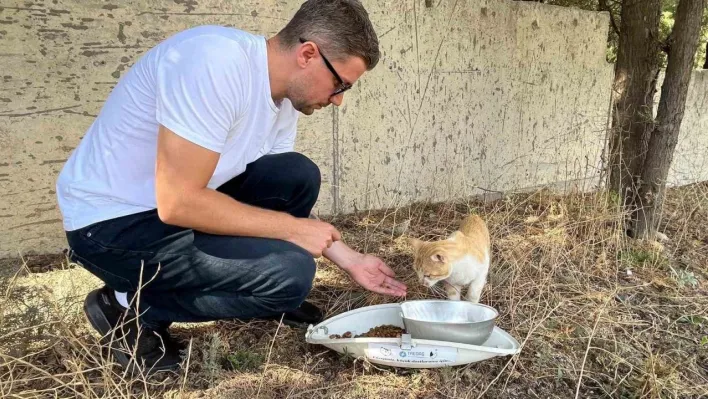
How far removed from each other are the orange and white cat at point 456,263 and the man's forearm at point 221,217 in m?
0.69

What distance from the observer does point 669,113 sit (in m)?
3.39

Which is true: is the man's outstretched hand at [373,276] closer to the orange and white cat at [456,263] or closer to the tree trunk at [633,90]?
the orange and white cat at [456,263]

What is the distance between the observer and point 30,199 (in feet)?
9.59

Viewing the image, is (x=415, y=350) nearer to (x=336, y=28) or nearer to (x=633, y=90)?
(x=336, y=28)

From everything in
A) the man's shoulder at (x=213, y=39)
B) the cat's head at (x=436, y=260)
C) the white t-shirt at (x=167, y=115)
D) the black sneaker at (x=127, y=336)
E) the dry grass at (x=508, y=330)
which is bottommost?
the dry grass at (x=508, y=330)

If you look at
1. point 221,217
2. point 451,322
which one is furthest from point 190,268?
point 451,322

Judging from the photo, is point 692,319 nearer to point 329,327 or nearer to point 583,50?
point 329,327

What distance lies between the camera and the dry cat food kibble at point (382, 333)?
83.7 inches

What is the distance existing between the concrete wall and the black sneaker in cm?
129

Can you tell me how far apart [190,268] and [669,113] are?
316cm

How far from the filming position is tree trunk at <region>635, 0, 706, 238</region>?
10.9 ft

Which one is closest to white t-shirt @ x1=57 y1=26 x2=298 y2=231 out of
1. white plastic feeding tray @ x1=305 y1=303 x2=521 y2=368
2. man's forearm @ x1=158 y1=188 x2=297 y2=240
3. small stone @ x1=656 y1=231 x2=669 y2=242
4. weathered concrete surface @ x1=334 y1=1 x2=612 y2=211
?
man's forearm @ x1=158 y1=188 x2=297 y2=240

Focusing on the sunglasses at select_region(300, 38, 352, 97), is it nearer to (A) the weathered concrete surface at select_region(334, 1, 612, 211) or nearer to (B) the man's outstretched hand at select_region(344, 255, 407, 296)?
(B) the man's outstretched hand at select_region(344, 255, 407, 296)

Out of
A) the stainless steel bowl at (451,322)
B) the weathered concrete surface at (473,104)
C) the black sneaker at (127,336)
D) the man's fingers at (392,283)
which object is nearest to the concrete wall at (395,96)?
the weathered concrete surface at (473,104)
